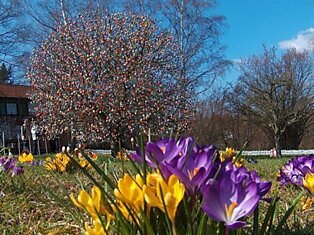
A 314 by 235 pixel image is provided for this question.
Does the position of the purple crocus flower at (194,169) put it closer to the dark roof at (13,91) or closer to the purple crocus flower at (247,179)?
the purple crocus flower at (247,179)

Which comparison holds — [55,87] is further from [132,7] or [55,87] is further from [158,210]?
[158,210]

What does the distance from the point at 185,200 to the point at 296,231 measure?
61 cm

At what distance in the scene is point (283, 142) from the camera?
2741 cm

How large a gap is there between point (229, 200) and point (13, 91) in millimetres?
34151

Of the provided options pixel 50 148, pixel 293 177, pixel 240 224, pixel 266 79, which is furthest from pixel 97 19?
pixel 50 148

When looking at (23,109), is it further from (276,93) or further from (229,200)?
(229,200)

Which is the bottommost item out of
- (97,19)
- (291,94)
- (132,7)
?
(291,94)

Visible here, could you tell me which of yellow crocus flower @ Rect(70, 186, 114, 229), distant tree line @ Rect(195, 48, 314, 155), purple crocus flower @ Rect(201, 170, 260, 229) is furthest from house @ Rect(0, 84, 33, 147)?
purple crocus flower @ Rect(201, 170, 260, 229)

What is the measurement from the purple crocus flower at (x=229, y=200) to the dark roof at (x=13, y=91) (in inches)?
1279

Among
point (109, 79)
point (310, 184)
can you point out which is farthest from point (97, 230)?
point (109, 79)

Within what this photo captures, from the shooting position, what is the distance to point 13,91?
33125mm

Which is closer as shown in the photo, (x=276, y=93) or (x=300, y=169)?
(x=300, y=169)

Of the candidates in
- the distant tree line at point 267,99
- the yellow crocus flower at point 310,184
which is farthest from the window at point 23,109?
the yellow crocus flower at point 310,184

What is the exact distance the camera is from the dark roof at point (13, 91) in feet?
106
